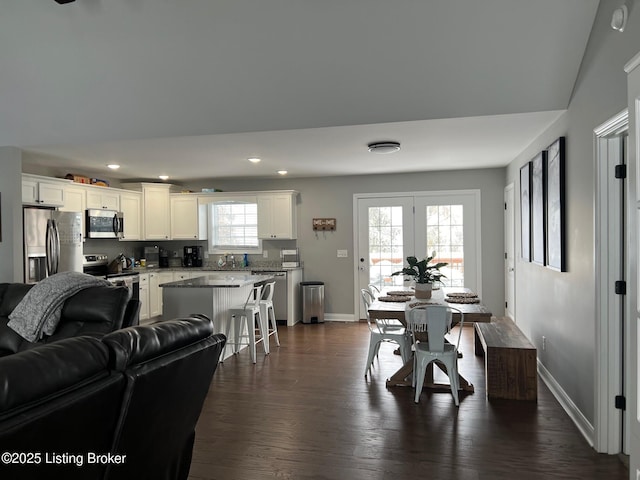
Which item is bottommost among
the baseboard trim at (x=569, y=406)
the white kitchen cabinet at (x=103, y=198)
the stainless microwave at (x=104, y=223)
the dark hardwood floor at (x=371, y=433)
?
the dark hardwood floor at (x=371, y=433)

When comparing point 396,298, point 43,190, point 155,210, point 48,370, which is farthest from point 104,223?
point 48,370

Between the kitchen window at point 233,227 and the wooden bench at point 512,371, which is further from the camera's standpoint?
the kitchen window at point 233,227

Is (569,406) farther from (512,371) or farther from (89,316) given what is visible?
(89,316)

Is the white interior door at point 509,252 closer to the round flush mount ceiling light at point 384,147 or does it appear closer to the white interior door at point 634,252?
the round flush mount ceiling light at point 384,147

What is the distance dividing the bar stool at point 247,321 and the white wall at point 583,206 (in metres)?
3.01

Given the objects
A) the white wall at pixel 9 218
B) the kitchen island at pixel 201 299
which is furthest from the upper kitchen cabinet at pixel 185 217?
the white wall at pixel 9 218

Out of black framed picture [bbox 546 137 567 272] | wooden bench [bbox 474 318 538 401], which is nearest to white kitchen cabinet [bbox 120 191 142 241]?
wooden bench [bbox 474 318 538 401]

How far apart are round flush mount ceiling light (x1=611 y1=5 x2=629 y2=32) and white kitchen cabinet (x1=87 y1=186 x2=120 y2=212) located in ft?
20.2

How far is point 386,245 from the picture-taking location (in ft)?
23.8

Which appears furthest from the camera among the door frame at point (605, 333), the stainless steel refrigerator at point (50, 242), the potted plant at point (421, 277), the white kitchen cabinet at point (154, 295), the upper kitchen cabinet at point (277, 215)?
the upper kitchen cabinet at point (277, 215)

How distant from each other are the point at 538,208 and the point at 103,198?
5698mm

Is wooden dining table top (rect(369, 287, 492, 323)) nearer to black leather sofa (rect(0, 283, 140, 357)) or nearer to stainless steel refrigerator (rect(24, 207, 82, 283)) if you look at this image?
black leather sofa (rect(0, 283, 140, 357))

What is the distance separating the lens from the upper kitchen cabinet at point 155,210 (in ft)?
24.2

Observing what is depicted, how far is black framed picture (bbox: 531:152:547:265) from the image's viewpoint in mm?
4115
